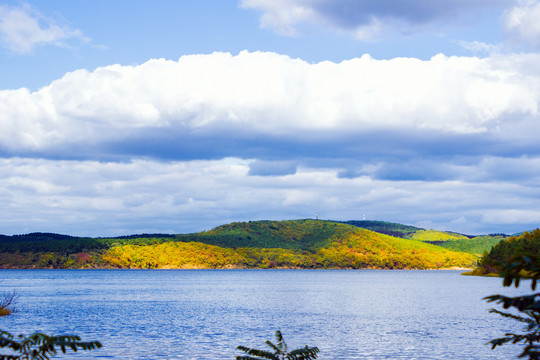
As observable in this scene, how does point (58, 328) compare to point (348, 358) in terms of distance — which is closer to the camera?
point (348, 358)

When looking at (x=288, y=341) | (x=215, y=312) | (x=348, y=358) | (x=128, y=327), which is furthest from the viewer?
(x=215, y=312)

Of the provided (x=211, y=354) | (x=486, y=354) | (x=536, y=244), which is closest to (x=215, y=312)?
(x=211, y=354)

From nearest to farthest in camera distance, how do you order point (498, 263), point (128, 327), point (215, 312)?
point (498, 263) → point (128, 327) → point (215, 312)

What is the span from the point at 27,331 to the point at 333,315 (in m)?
41.8

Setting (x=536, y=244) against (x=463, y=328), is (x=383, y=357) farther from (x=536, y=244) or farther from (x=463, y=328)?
(x=536, y=244)

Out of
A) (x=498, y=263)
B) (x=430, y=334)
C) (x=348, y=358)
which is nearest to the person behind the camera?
(x=498, y=263)

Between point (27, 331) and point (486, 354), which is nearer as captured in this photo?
point (486, 354)

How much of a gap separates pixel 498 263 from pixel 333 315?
78652 millimetres

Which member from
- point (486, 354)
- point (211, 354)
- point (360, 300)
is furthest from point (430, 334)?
point (360, 300)

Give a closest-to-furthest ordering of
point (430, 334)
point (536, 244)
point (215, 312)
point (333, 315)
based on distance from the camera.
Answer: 1. point (430, 334)
2. point (333, 315)
3. point (215, 312)
4. point (536, 244)

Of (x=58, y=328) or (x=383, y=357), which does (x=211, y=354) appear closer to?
(x=383, y=357)

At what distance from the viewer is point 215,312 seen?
297 feet

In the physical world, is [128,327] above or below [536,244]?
below

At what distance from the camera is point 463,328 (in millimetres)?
68938
